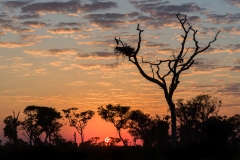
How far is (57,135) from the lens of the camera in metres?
88.5

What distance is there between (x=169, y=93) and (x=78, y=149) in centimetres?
952

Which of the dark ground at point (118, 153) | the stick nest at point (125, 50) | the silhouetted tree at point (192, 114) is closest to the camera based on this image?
the dark ground at point (118, 153)

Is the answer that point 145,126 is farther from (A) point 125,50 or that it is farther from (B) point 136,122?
(A) point 125,50

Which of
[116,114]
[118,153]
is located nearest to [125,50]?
[118,153]

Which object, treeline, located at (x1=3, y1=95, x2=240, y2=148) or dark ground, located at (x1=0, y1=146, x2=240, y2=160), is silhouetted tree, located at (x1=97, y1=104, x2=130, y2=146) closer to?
treeline, located at (x1=3, y1=95, x2=240, y2=148)

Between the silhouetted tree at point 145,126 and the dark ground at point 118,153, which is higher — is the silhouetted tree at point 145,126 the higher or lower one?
the higher one

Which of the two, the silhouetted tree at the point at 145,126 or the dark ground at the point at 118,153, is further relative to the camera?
the silhouetted tree at the point at 145,126

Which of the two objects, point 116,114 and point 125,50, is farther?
point 116,114

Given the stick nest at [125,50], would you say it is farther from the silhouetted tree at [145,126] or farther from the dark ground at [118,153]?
the silhouetted tree at [145,126]

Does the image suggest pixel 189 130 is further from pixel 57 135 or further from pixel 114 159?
pixel 114 159

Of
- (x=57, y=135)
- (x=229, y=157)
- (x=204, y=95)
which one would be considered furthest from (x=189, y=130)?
(x=229, y=157)

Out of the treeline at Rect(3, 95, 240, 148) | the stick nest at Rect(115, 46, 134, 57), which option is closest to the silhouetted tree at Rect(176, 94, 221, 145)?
the treeline at Rect(3, 95, 240, 148)

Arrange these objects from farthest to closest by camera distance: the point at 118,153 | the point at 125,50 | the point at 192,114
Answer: the point at 192,114 < the point at 125,50 < the point at 118,153

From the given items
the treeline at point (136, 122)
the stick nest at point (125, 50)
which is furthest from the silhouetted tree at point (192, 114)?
the stick nest at point (125, 50)
